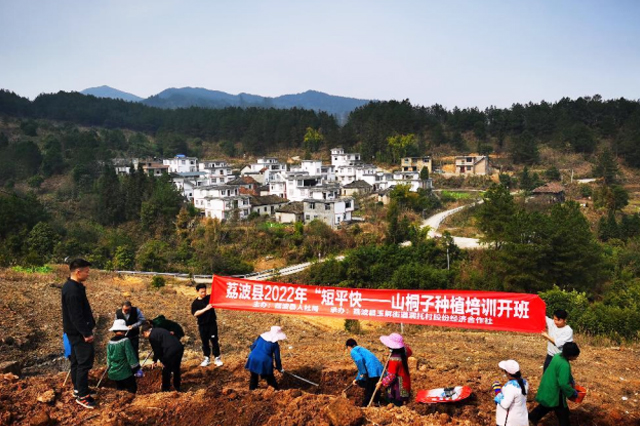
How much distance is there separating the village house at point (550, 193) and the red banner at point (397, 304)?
40034mm

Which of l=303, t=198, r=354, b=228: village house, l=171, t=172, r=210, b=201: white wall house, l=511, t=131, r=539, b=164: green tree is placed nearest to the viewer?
l=303, t=198, r=354, b=228: village house

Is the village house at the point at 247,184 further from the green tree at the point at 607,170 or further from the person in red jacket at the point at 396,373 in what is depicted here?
the person in red jacket at the point at 396,373

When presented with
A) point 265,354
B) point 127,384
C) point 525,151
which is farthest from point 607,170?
point 127,384

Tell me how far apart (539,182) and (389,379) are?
46.6 m

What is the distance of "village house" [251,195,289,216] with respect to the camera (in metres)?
42.3

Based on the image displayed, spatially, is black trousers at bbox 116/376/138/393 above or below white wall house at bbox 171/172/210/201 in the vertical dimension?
below

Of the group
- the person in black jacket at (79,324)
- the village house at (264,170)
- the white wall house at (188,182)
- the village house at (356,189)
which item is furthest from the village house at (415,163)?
the person in black jacket at (79,324)

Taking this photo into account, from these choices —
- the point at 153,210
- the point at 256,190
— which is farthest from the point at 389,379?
the point at 256,190

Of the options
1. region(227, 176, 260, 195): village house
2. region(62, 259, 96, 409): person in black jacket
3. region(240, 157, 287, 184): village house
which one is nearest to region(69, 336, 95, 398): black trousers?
region(62, 259, 96, 409): person in black jacket

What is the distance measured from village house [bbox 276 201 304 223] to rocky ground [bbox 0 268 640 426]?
2815cm

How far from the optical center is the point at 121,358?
18.4 ft

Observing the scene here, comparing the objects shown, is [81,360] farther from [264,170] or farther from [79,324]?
[264,170]

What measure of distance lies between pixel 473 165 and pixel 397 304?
52086 millimetres

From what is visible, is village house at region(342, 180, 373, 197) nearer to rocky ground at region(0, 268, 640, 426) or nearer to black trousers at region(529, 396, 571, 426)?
rocky ground at region(0, 268, 640, 426)
